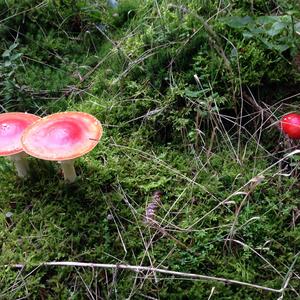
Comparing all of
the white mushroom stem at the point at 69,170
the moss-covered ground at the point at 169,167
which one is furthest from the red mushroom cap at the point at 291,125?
the white mushroom stem at the point at 69,170

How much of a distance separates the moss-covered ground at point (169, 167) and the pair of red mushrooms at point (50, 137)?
0.83 ft

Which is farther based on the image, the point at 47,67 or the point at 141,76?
the point at 47,67

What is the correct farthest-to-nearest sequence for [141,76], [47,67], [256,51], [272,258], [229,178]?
[47,67]
[141,76]
[256,51]
[229,178]
[272,258]

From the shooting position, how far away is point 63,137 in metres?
2.31

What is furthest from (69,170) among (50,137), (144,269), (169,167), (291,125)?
(291,125)

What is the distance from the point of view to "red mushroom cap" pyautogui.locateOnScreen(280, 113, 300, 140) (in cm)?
247

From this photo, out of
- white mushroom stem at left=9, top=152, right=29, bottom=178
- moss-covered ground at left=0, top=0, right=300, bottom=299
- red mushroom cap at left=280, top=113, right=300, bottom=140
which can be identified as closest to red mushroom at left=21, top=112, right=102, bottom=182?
white mushroom stem at left=9, top=152, right=29, bottom=178

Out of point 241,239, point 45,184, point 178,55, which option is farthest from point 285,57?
point 45,184

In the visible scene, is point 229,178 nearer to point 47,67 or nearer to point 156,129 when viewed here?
point 156,129

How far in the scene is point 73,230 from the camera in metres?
2.39

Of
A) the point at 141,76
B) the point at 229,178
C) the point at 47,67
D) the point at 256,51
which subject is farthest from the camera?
the point at 47,67

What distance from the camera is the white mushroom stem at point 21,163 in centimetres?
250

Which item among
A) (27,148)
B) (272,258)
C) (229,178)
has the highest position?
(27,148)

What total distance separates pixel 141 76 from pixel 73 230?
1240mm
